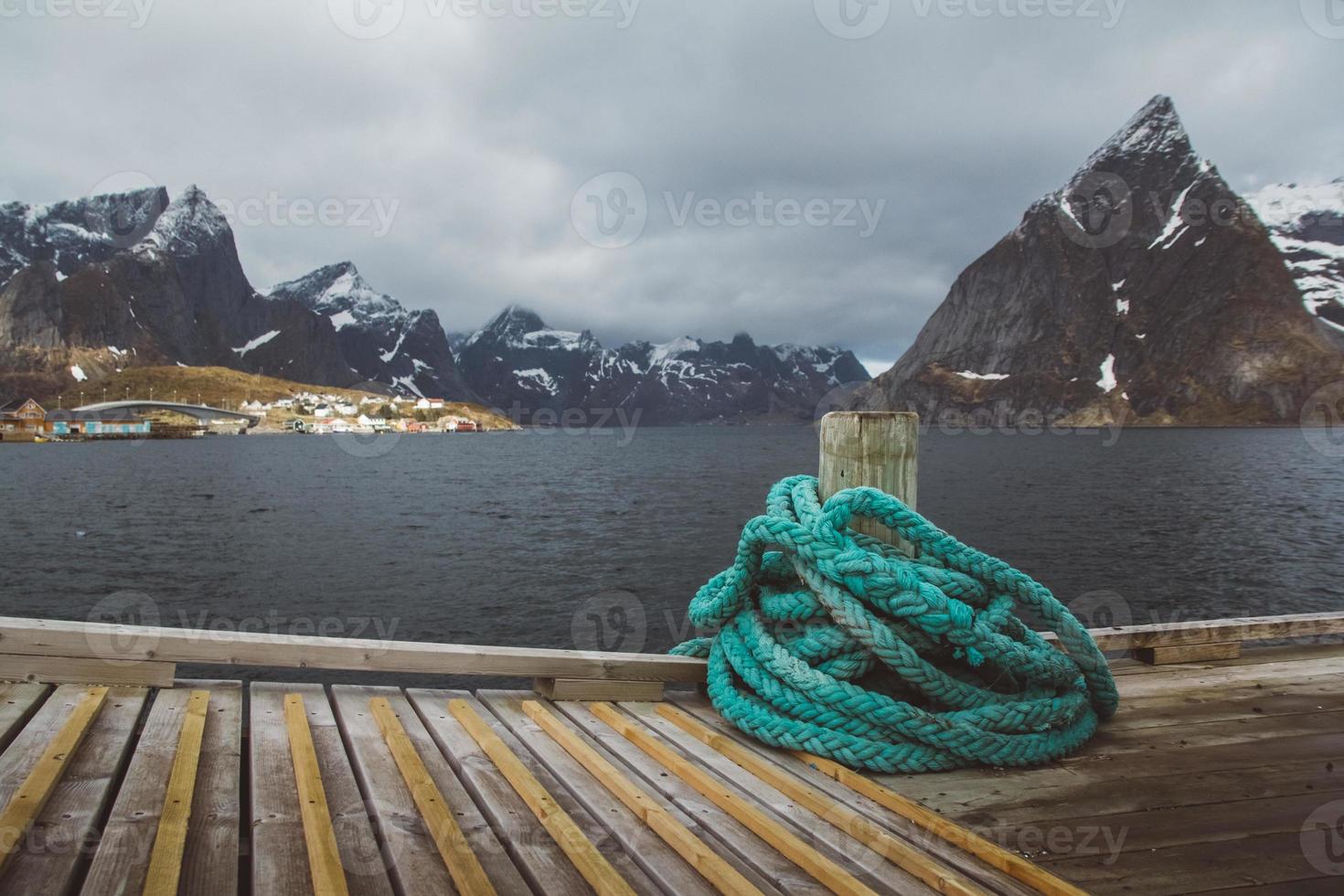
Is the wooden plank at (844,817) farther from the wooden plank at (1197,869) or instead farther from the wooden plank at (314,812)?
the wooden plank at (314,812)

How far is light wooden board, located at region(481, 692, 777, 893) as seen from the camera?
2.79 metres

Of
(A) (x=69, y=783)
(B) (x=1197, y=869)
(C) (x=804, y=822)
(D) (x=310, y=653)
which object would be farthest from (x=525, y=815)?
(B) (x=1197, y=869)

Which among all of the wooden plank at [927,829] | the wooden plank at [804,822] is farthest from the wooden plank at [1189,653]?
the wooden plank at [804,822]

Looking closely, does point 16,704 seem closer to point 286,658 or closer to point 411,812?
point 286,658

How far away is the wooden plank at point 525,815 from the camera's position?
108 inches

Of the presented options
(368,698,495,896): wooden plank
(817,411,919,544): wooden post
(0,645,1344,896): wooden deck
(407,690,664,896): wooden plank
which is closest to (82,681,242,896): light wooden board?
(0,645,1344,896): wooden deck

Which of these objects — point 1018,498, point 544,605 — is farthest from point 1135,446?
point 544,605

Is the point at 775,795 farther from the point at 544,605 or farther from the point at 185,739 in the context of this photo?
the point at 544,605

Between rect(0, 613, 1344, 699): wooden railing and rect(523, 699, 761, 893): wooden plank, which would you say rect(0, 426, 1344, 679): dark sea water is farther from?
rect(523, 699, 761, 893): wooden plank

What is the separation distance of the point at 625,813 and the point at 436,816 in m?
0.82

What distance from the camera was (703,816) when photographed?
328 centimetres

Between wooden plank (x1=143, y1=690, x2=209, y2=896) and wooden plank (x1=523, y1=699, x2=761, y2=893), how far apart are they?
173 centimetres

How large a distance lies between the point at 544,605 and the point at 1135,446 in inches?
4231

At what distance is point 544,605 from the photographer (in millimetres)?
18828
